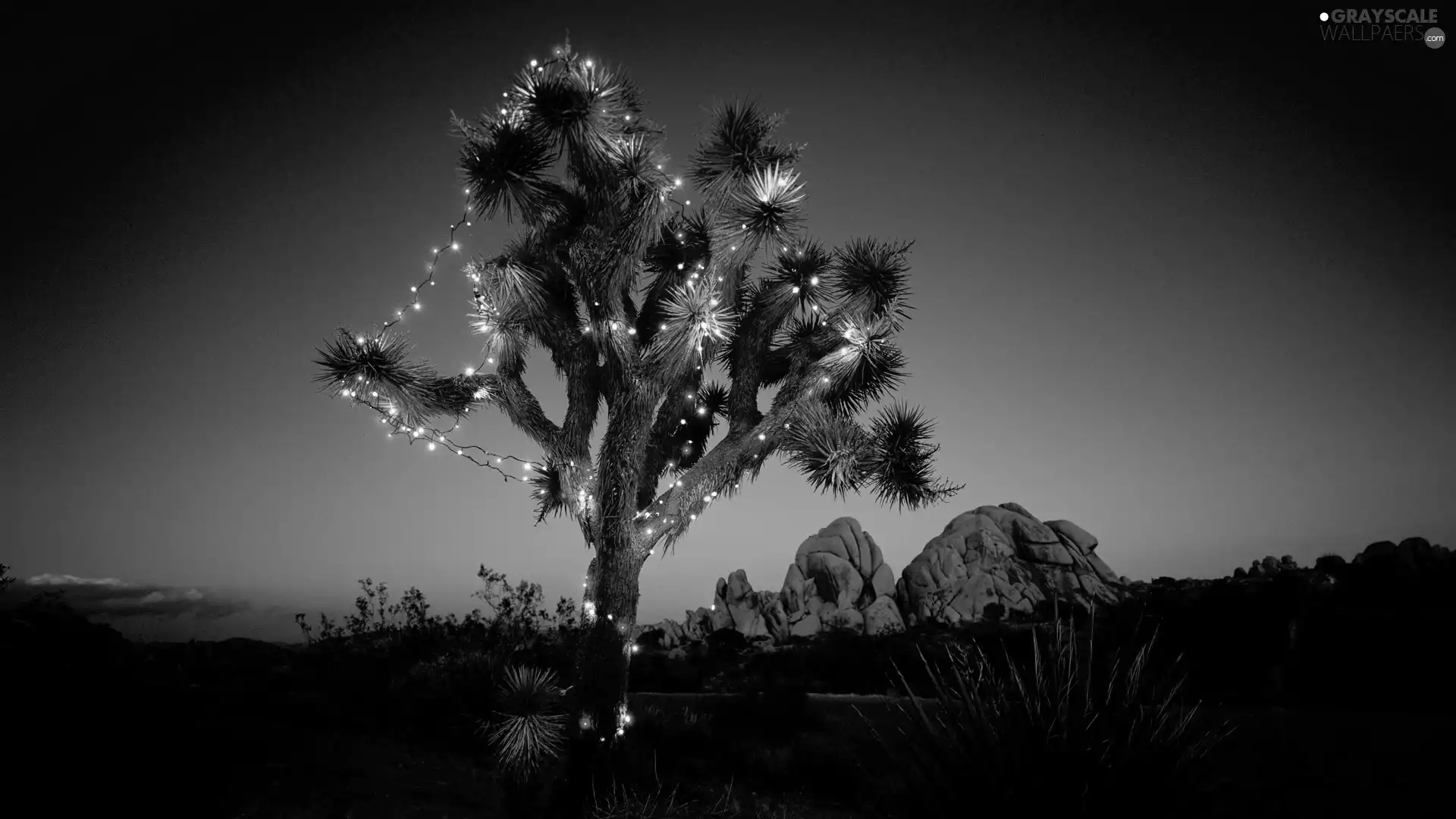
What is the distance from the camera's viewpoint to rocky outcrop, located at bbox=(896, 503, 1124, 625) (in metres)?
30.5

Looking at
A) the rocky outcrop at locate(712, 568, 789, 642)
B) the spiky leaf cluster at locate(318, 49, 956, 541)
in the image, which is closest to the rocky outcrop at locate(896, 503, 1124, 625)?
the rocky outcrop at locate(712, 568, 789, 642)

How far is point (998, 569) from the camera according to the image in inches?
1280

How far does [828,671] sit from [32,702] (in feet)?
40.6

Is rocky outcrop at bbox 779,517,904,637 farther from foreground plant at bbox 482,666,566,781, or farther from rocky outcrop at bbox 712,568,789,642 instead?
foreground plant at bbox 482,666,566,781

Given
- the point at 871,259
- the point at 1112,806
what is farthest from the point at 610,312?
the point at 1112,806

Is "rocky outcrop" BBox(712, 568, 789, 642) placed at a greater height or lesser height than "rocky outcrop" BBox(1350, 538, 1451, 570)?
lesser

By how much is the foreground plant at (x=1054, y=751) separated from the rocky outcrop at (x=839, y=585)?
92.1ft

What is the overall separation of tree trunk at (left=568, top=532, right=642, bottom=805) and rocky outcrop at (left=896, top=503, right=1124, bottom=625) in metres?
24.6

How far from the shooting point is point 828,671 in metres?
14.1

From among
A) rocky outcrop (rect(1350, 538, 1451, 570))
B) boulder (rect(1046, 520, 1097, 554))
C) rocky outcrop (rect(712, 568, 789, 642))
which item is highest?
boulder (rect(1046, 520, 1097, 554))

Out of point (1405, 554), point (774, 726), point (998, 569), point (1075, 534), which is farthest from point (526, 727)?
point (1075, 534)

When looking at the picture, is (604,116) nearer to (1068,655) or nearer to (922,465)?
(922,465)

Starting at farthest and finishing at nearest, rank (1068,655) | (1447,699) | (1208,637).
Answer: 1. (1208,637)
2. (1447,699)
3. (1068,655)

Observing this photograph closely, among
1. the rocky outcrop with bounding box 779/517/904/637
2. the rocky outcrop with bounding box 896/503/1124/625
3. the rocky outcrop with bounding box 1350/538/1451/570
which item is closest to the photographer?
the rocky outcrop with bounding box 1350/538/1451/570
